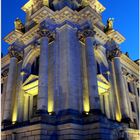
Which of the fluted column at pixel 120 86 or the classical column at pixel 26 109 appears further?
the fluted column at pixel 120 86

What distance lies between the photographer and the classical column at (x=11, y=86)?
27.7 metres

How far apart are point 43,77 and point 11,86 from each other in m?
7.00

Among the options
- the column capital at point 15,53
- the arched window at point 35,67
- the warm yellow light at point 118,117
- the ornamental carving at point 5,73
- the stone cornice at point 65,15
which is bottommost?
the warm yellow light at point 118,117

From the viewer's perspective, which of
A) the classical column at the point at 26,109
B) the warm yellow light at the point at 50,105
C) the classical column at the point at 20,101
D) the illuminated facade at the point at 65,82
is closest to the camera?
the illuminated facade at the point at 65,82

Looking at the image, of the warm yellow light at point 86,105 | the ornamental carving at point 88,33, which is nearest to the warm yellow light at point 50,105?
the warm yellow light at point 86,105

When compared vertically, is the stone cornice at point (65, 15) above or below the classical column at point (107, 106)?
above

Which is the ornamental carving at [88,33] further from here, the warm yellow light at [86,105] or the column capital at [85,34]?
the warm yellow light at [86,105]

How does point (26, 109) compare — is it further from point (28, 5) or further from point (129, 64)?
point (129, 64)

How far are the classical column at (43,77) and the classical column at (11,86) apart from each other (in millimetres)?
6221

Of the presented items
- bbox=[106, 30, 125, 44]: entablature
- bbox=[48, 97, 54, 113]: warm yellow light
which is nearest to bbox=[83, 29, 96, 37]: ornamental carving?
bbox=[106, 30, 125, 44]: entablature

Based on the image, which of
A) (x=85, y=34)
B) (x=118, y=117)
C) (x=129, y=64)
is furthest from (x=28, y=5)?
(x=118, y=117)

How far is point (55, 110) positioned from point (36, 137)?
4.00 metres

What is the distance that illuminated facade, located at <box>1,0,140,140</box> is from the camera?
22.2m

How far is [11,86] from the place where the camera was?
29703mm
